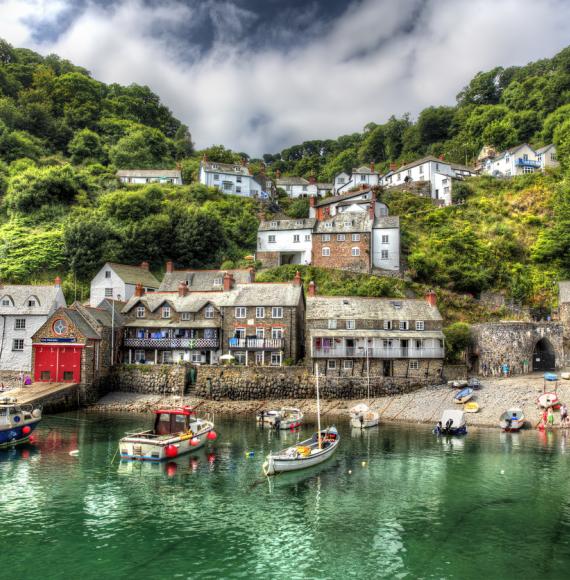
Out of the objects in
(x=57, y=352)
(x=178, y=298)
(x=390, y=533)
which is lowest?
(x=390, y=533)

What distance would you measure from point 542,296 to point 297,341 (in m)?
31.1

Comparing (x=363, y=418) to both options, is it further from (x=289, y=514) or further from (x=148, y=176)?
(x=148, y=176)

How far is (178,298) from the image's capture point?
6116 centimetres

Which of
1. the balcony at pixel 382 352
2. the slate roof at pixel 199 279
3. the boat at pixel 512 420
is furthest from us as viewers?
the slate roof at pixel 199 279

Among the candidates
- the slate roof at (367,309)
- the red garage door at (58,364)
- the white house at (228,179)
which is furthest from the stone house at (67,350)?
the white house at (228,179)

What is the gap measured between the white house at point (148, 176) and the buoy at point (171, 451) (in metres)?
74.4

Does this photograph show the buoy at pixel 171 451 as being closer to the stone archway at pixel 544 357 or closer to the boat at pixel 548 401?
the boat at pixel 548 401

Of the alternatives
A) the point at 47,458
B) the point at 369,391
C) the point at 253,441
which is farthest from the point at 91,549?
the point at 369,391

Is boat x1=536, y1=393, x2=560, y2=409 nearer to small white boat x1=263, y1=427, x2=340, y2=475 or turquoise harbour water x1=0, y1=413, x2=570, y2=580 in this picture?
turquoise harbour water x1=0, y1=413, x2=570, y2=580

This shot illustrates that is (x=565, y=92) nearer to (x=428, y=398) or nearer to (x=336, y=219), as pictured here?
(x=336, y=219)

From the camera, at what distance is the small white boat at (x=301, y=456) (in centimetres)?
3044

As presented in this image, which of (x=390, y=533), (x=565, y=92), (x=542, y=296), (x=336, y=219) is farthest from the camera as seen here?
(x=565, y=92)

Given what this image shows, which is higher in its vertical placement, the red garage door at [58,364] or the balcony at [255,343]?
the balcony at [255,343]

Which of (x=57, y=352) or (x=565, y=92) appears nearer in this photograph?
(x=57, y=352)
